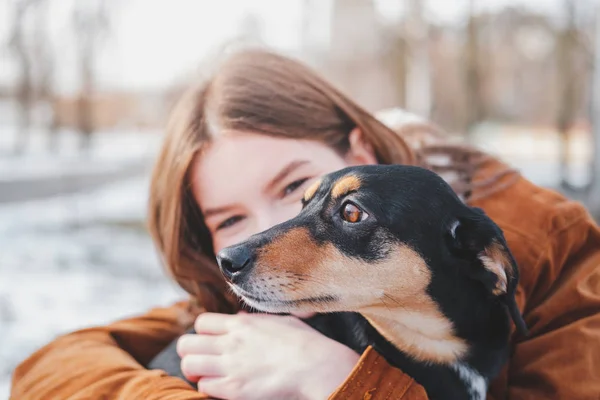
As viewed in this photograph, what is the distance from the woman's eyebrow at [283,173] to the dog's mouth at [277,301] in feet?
1.91

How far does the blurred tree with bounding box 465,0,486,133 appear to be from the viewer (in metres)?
13.7

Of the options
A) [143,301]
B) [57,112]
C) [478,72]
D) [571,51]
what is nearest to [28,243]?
[143,301]

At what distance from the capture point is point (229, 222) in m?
2.39

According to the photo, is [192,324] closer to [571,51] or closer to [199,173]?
[199,173]

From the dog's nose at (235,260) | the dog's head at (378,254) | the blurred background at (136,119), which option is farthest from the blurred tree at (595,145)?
the dog's nose at (235,260)

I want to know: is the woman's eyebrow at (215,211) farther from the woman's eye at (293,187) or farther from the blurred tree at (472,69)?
the blurred tree at (472,69)

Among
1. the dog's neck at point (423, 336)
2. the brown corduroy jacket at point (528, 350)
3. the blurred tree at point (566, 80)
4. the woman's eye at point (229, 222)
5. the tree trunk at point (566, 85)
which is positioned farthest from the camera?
the tree trunk at point (566, 85)

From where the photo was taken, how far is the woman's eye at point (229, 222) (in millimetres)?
2344

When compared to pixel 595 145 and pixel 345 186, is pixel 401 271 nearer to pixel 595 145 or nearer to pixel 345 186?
pixel 345 186

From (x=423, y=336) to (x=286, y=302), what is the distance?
0.52 m

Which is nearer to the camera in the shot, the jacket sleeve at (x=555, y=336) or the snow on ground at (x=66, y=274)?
the jacket sleeve at (x=555, y=336)

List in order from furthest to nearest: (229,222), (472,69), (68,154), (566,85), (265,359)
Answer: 1. (68,154)
2. (566,85)
3. (472,69)
4. (229,222)
5. (265,359)

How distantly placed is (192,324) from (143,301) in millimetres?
3010

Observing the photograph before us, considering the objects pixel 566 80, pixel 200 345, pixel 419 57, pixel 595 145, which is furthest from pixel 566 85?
pixel 200 345
